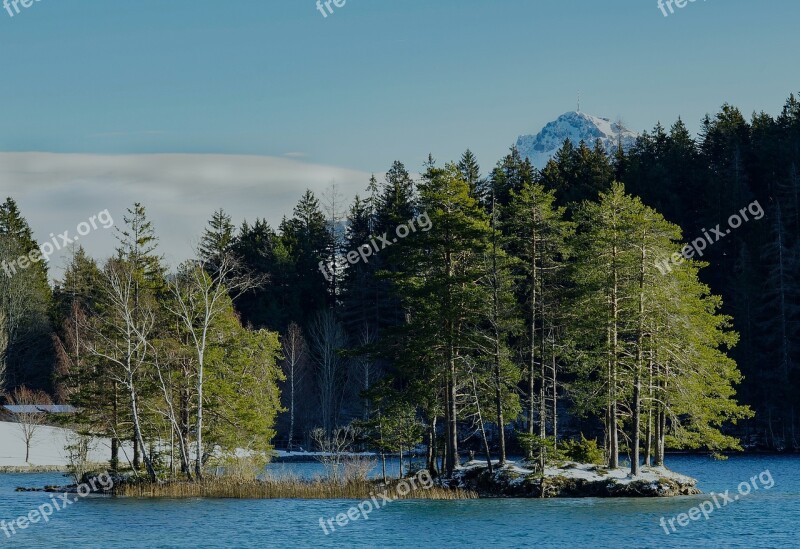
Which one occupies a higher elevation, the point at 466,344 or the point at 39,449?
the point at 466,344

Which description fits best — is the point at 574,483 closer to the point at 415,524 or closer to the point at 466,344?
the point at 466,344

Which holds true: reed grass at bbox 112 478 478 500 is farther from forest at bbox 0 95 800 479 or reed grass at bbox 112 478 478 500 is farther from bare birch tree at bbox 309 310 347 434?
bare birch tree at bbox 309 310 347 434

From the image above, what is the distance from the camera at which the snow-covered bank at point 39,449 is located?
74.4m

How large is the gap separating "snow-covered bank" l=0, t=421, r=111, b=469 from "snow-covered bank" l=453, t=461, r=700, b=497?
39.0 m

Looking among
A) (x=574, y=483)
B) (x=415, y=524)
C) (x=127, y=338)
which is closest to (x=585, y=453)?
(x=574, y=483)

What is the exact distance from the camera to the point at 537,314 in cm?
4662

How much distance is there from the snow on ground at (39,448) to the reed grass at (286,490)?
31.0m

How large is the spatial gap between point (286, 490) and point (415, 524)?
27.9 ft

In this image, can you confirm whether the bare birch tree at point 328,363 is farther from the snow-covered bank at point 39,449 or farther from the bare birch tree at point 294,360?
the snow-covered bank at point 39,449

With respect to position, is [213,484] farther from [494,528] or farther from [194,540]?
[494,528]

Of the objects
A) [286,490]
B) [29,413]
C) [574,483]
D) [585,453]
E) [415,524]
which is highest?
[29,413]

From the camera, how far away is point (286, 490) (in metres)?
42.6

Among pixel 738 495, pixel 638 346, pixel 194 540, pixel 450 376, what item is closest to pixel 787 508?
pixel 738 495

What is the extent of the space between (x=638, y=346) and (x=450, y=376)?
8998 mm
